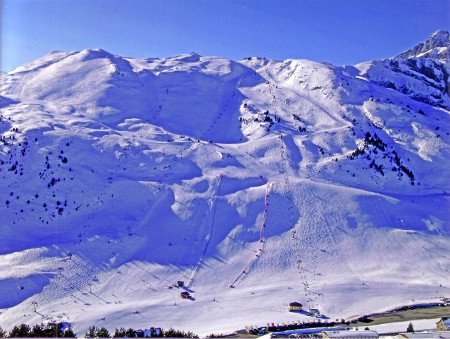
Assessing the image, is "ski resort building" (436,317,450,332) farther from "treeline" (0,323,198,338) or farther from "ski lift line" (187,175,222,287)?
"ski lift line" (187,175,222,287)

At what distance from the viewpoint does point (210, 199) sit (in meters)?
75.0

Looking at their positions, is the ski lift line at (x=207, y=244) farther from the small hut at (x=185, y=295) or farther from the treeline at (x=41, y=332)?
the treeline at (x=41, y=332)

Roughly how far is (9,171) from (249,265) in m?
35.4

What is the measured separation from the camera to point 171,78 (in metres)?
122

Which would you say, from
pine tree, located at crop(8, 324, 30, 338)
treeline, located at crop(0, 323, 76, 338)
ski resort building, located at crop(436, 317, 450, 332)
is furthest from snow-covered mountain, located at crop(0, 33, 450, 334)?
ski resort building, located at crop(436, 317, 450, 332)

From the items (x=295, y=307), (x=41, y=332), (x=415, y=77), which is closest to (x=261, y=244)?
(x=295, y=307)

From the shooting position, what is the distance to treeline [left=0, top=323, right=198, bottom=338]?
43.4m

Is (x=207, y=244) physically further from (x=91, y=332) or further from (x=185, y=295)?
(x=91, y=332)

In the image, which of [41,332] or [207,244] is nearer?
[41,332]

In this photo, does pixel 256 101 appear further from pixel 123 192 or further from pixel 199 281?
pixel 199 281

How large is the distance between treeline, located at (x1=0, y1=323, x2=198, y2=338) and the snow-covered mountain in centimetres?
210

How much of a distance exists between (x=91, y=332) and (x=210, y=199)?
3127 cm

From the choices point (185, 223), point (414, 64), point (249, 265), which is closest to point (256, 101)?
point (185, 223)

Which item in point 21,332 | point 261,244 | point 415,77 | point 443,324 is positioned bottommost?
point 443,324
